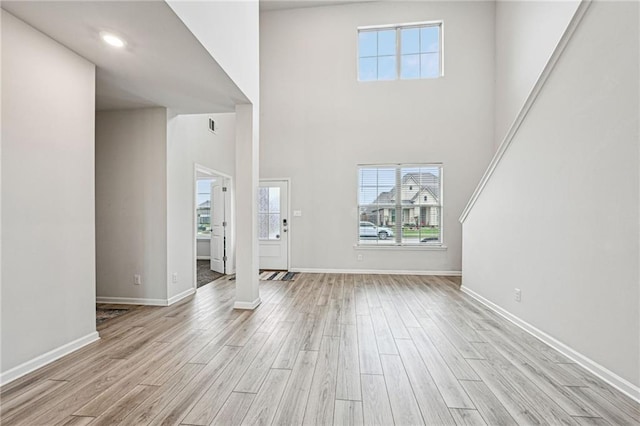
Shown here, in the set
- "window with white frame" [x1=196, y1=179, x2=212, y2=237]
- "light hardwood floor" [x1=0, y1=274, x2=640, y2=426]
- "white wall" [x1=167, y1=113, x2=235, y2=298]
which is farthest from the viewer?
"window with white frame" [x1=196, y1=179, x2=212, y2=237]

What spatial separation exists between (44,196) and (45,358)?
4.18 feet

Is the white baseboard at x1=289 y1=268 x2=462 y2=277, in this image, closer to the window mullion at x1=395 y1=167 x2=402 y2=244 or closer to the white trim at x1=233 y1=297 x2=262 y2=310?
the window mullion at x1=395 y1=167 x2=402 y2=244

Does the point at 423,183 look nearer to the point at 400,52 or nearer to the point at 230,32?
the point at 400,52

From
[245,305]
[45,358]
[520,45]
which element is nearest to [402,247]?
[245,305]

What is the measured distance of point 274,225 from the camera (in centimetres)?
662

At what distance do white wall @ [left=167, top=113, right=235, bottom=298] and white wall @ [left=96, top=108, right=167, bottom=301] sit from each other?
113 millimetres

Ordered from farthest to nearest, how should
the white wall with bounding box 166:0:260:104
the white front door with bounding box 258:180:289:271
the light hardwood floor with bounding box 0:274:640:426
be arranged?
the white front door with bounding box 258:180:289:271, the white wall with bounding box 166:0:260:104, the light hardwood floor with bounding box 0:274:640:426

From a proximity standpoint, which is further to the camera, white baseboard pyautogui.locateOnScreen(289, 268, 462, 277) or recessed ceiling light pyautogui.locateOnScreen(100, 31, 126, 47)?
white baseboard pyautogui.locateOnScreen(289, 268, 462, 277)

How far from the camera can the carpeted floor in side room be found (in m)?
5.54

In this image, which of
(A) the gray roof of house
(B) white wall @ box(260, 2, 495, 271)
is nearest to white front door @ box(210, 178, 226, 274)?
(B) white wall @ box(260, 2, 495, 271)

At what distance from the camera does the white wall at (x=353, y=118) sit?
6.16 meters

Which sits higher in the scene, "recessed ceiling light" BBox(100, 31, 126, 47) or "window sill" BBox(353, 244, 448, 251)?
"recessed ceiling light" BBox(100, 31, 126, 47)

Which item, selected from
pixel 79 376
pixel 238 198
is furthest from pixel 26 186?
pixel 238 198

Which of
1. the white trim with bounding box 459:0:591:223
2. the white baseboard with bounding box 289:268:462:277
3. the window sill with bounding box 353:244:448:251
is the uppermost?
the white trim with bounding box 459:0:591:223
